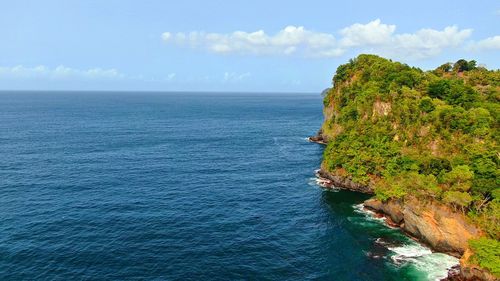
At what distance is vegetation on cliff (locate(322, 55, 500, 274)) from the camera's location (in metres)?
64.4

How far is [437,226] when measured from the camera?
6325 centimetres

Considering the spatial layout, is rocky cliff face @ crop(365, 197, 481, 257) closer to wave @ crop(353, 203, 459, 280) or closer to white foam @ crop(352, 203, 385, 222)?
wave @ crop(353, 203, 459, 280)

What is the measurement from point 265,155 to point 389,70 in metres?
52.1

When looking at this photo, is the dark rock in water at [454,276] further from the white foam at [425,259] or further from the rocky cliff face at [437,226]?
the rocky cliff face at [437,226]

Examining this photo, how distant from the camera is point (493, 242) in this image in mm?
53031

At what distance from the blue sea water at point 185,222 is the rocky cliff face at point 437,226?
2264 millimetres

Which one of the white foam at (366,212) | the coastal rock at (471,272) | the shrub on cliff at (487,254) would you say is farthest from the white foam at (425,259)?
the white foam at (366,212)

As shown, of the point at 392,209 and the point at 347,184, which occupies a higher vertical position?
the point at 347,184

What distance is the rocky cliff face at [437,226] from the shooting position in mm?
60469

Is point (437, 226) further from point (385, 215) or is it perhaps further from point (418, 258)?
point (385, 215)

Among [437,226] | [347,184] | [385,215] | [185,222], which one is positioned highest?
[437,226]

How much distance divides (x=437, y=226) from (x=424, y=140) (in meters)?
28.3

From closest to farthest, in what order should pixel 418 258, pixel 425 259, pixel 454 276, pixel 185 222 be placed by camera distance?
pixel 454 276, pixel 425 259, pixel 418 258, pixel 185 222

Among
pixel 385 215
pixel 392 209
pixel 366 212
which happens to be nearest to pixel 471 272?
pixel 392 209
